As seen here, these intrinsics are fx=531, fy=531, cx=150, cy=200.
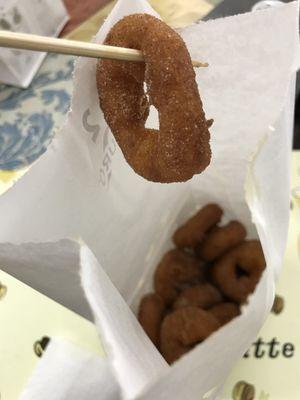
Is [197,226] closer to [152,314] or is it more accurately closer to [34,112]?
[152,314]

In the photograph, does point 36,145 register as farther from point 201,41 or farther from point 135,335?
point 135,335

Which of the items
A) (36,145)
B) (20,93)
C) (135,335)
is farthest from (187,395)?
(20,93)

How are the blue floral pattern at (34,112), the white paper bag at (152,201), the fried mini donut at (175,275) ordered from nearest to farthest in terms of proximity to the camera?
1. the white paper bag at (152,201)
2. the fried mini donut at (175,275)
3. the blue floral pattern at (34,112)

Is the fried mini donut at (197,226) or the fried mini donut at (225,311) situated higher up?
the fried mini donut at (197,226)

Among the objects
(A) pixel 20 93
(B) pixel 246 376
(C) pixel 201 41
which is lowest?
(B) pixel 246 376

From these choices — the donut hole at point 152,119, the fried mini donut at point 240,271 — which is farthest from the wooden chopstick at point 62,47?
the fried mini donut at point 240,271

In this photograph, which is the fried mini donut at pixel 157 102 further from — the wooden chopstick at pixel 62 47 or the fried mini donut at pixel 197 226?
the fried mini donut at pixel 197 226
